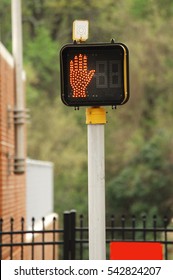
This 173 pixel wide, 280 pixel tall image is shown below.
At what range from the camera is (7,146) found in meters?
19.8

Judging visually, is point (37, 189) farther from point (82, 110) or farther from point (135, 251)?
point (82, 110)

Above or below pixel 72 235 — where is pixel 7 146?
above

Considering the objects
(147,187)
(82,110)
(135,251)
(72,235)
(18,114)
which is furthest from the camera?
(82,110)

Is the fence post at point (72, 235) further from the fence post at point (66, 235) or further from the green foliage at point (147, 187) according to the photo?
the green foliage at point (147, 187)

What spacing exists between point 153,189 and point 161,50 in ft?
70.0

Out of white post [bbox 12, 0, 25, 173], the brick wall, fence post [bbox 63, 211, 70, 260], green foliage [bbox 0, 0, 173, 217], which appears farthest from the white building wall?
green foliage [bbox 0, 0, 173, 217]

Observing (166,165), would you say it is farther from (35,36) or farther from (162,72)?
(35,36)

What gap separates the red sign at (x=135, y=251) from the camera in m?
8.61

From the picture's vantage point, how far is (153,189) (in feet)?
167

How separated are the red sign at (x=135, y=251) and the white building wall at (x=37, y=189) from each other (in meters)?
14.8

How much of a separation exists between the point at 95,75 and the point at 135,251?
2.00 m

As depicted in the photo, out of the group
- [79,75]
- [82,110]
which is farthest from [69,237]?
[82,110]

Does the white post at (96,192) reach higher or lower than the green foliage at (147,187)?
lower

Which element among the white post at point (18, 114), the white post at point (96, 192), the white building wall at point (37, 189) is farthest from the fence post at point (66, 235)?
the white building wall at point (37, 189)
